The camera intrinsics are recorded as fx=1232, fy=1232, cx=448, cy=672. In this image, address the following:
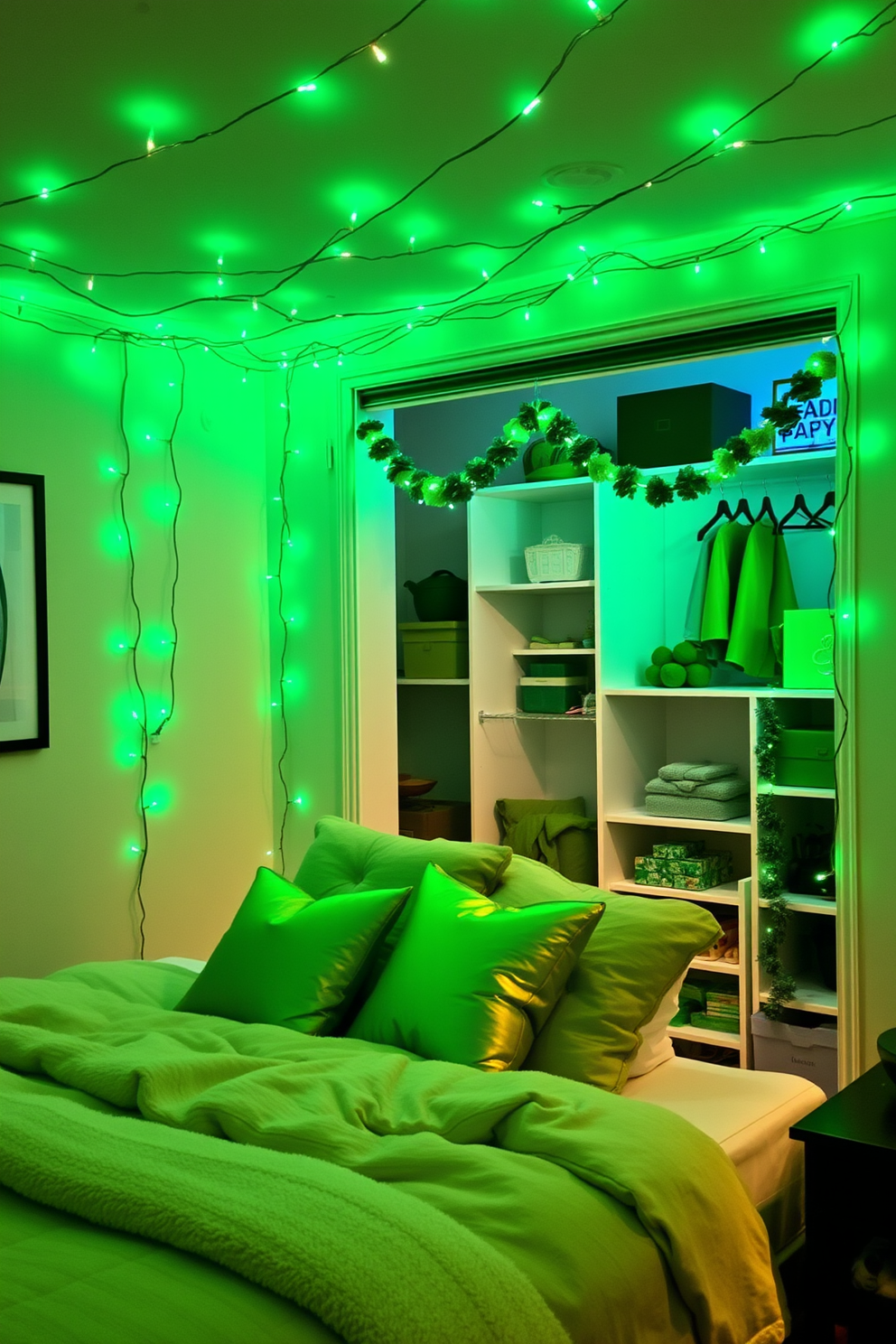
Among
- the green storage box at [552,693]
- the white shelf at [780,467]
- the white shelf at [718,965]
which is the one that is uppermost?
the white shelf at [780,467]

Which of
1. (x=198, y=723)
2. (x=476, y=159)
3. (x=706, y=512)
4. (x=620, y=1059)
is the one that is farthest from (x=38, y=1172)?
(x=706, y=512)

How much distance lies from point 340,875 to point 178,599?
1.66 m

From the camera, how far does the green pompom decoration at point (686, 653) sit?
4.23 metres

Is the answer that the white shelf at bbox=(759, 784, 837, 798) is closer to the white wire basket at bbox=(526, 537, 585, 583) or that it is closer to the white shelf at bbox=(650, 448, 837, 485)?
the white shelf at bbox=(650, 448, 837, 485)

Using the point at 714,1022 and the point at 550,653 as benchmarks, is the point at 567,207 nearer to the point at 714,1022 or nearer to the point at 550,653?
the point at 550,653

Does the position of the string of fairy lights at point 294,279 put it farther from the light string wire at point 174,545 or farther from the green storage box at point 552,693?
the green storage box at point 552,693

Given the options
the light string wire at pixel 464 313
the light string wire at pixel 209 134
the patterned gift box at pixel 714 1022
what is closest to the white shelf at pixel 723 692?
the patterned gift box at pixel 714 1022

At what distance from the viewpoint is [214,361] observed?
14.8ft

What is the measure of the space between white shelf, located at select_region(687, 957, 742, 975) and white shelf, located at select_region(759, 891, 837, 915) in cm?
30

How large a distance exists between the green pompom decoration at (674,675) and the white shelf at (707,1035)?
1.14 metres

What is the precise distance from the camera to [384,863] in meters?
3.02

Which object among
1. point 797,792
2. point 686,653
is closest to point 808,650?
point 797,792

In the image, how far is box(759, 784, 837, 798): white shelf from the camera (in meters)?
3.60

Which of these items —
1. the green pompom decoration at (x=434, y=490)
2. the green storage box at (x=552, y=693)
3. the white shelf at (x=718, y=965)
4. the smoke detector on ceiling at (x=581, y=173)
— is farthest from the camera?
the green storage box at (x=552, y=693)
